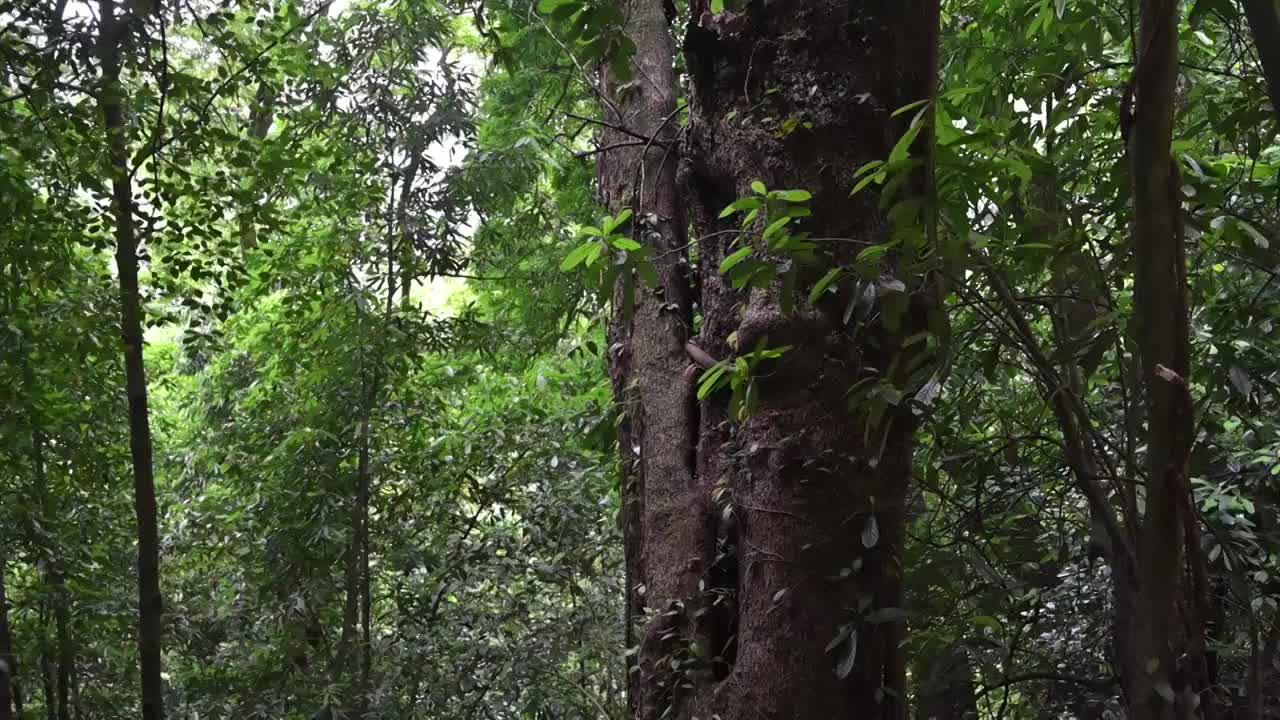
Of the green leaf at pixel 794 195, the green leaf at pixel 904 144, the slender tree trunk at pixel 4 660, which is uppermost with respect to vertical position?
the green leaf at pixel 794 195

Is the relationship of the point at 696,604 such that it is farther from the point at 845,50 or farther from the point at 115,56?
the point at 115,56

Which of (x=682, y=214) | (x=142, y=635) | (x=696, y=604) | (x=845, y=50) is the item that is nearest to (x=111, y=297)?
(x=142, y=635)

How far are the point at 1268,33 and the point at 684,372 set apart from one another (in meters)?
1.12

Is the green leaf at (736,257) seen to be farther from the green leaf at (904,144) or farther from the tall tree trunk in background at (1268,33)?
the tall tree trunk in background at (1268,33)

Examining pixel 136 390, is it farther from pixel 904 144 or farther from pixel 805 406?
pixel 904 144

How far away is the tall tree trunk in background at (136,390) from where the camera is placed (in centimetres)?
312

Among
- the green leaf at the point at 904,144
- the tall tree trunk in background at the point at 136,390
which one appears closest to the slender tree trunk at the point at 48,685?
the tall tree trunk in background at the point at 136,390

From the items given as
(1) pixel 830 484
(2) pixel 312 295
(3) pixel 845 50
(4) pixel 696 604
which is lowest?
(4) pixel 696 604

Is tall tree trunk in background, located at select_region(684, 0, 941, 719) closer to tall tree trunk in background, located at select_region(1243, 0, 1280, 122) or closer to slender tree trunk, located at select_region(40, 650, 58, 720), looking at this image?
tall tree trunk in background, located at select_region(1243, 0, 1280, 122)

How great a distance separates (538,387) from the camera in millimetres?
5504

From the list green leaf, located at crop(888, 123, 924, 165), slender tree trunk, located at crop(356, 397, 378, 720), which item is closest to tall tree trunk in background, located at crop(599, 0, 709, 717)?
green leaf, located at crop(888, 123, 924, 165)

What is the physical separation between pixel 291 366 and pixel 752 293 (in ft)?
12.6

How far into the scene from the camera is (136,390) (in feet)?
10.5

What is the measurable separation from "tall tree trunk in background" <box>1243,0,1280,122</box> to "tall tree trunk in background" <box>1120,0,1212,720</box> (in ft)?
0.21
